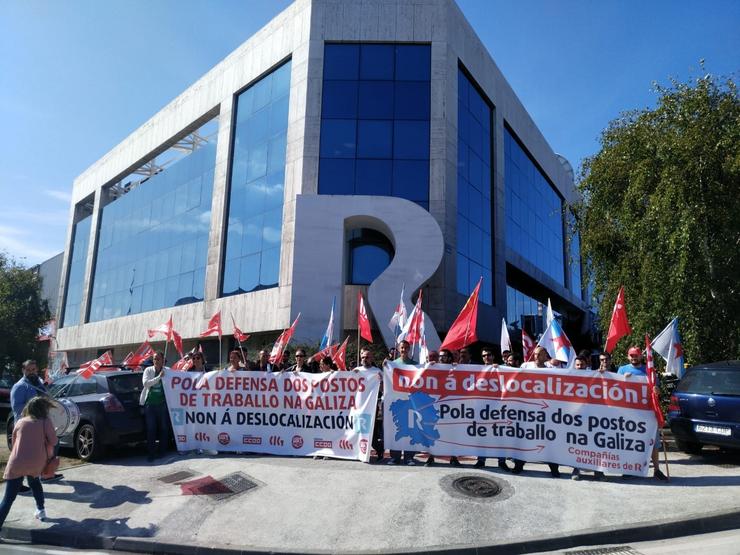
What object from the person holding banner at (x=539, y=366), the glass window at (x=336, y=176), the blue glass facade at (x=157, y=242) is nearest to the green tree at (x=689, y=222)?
the person holding banner at (x=539, y=366)

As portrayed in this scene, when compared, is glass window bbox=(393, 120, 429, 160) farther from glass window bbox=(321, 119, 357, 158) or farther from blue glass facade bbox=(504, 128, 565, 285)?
blue glass facade bbox=(504, 128, 565, 285)

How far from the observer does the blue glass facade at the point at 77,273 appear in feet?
135

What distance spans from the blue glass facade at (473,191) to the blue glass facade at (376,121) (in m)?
2.22

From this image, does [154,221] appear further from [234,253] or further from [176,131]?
[234,253]

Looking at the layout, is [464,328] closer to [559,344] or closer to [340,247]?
[559,344]

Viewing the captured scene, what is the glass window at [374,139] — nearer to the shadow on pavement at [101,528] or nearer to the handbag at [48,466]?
the handbag at [48,466]

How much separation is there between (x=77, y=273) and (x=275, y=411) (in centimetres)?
4025

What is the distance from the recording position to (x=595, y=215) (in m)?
15.1

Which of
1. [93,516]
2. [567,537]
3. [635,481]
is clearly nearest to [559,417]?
[635,481]

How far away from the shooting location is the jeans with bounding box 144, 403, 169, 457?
879cm

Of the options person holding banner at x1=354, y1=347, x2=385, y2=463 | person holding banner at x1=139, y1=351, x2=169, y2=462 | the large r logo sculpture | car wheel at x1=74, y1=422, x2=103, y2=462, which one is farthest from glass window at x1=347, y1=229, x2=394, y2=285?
car wheel at x1=74, y1=422, x2=103, y2=462

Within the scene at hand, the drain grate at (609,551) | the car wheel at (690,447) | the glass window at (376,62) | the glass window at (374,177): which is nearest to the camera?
the drain grate at (609,551)

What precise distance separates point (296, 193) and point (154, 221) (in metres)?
15.5

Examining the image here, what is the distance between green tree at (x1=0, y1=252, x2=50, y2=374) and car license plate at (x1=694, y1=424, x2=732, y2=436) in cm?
3200
